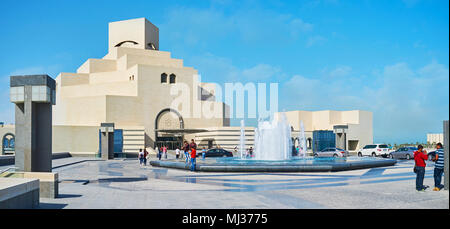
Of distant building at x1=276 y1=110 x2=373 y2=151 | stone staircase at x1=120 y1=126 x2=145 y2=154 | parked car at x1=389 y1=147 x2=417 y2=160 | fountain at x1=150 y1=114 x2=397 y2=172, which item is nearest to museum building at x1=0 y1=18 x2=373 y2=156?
stone staircase at x1=120 y1=126 x2=145 y2=154

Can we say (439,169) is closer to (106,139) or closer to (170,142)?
(106,139)

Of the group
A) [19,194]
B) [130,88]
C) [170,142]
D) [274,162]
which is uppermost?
[130,88]

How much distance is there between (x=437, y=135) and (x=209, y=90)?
37839mm

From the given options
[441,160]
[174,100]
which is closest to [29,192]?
[441,160]

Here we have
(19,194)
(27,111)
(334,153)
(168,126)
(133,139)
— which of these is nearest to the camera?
(19,194)

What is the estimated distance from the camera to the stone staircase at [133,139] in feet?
171

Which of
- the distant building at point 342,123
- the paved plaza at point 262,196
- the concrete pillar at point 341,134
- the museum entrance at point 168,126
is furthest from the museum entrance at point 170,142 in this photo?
the paved plaza at point 262,196

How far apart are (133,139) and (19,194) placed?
1774 inches

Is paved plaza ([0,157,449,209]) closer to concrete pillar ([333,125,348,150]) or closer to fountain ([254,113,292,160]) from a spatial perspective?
fountain ([254,113,292,160])

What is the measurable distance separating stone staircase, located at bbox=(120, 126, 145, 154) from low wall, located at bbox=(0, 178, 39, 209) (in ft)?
143

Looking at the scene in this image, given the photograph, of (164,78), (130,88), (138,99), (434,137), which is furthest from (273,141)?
(434,137)

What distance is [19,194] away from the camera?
7.91 metres

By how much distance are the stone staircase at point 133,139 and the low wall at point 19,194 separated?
4366 centimetres
